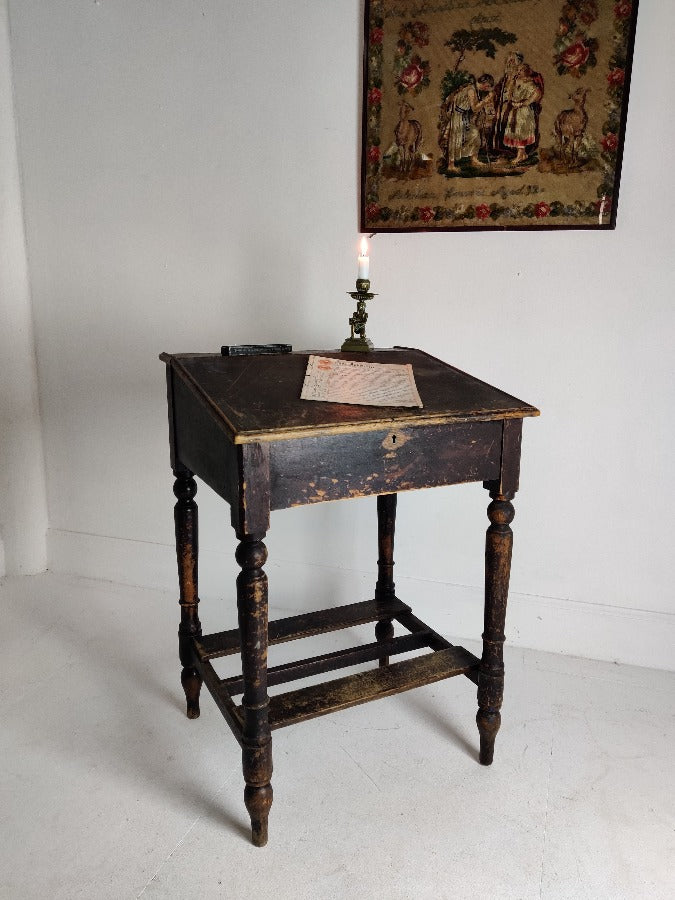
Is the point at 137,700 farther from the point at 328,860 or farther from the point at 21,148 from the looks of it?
the point at 21,148

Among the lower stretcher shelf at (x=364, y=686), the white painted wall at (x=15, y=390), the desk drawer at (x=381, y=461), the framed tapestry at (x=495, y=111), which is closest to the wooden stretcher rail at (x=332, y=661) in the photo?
the lower stretcher shelf at (x=364, y=686)

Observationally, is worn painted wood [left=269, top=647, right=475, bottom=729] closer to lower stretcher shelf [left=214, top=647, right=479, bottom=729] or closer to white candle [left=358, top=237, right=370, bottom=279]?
lower stretcher shelf [left=214, top=647, right=479, bottom=729]

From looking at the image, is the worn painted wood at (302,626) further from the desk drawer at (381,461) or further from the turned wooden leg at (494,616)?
the desk drawer at (381,461)

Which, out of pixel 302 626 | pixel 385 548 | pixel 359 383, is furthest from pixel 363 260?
pixel 302 626

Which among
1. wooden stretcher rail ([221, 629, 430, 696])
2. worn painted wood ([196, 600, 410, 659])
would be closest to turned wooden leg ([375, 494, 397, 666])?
worn painted wood ([196, 600, 410, 659])

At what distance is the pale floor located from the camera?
1531 mm

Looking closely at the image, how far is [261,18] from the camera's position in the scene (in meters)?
2.37

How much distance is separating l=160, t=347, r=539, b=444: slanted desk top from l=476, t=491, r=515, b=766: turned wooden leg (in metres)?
0.26

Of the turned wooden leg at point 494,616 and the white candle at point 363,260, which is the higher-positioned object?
the white candle at point 363,260

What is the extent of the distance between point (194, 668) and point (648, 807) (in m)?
1.32

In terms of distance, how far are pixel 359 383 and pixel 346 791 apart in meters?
1.10

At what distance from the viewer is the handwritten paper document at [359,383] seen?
1.58 meters

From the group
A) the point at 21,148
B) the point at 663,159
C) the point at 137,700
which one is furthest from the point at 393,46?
the point at 137,700

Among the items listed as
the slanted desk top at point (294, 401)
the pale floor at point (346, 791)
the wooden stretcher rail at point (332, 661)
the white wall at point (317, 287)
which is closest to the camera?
the slanted desk top at point (294, 401)
